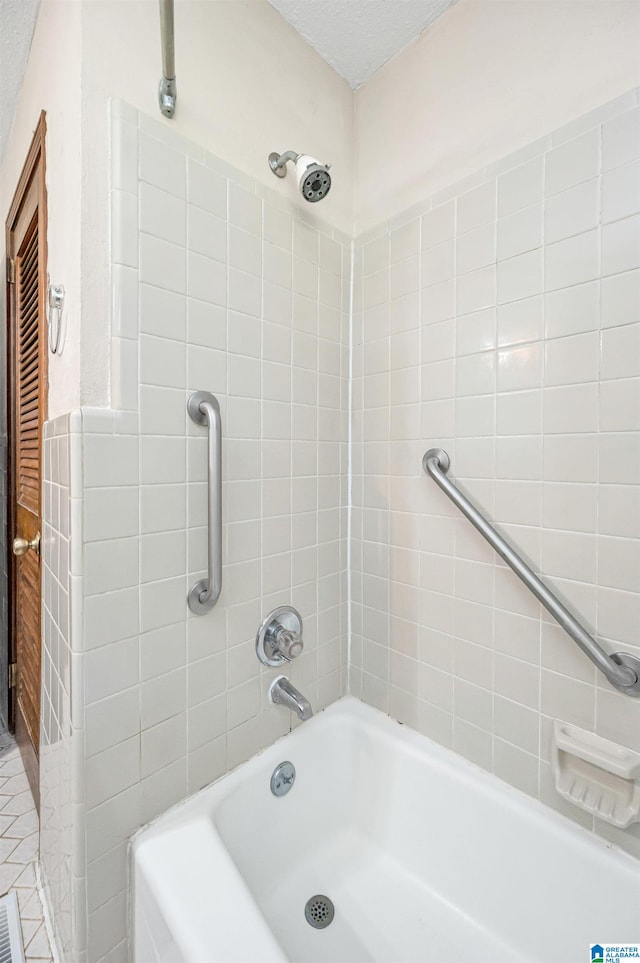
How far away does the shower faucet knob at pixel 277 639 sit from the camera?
1.02 meters

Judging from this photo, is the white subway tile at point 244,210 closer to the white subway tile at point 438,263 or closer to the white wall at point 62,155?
the white wall at point 62,155

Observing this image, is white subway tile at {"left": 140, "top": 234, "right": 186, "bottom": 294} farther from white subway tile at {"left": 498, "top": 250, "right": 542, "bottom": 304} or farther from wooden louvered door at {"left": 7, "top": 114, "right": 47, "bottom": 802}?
white subway tile at {"left": 498, "top": 250, "right": 542, "bottom": 304}

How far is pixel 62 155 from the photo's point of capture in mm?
843

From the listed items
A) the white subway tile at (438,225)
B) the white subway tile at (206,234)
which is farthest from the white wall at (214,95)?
the white subway tile at (438,225)

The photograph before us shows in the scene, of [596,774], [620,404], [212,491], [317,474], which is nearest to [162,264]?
[212,491]

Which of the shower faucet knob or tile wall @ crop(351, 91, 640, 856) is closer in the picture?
tile wall @ crop(351, 91, 640, 856)

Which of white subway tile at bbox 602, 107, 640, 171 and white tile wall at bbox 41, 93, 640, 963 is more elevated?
white subway tile at bbox 602, 107, 640, 171

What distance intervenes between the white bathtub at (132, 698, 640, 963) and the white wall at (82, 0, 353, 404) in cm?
90

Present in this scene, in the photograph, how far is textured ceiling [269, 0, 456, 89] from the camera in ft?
3.40

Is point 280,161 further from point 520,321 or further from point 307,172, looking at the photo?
point 520,321

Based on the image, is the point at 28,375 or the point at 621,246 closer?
the point at 621,246

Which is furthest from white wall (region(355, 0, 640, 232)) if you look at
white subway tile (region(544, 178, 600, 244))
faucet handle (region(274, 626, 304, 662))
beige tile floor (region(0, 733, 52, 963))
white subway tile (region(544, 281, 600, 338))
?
beige tile floor (region(0, 733, 52, 963))

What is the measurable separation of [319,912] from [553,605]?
931 mm

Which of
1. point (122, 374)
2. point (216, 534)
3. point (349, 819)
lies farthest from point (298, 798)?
point (122, 374)
